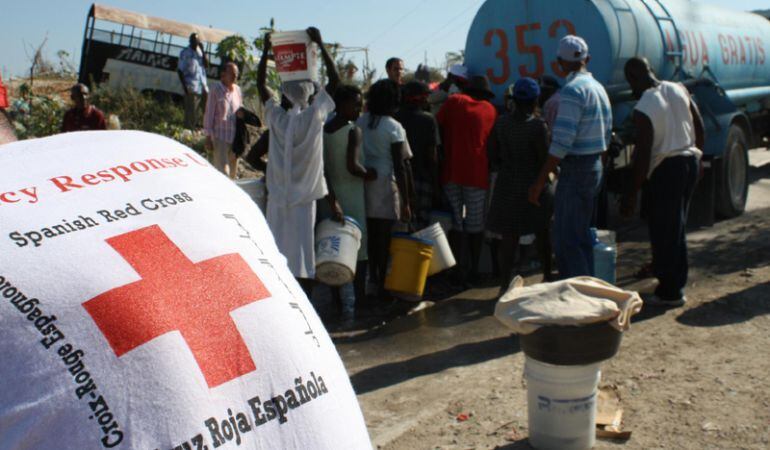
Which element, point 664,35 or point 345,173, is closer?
point 345,173

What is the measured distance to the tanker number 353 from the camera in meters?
7.49

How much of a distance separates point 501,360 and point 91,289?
4049 millimetres

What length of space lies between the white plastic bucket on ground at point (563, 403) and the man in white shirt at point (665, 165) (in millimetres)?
2347

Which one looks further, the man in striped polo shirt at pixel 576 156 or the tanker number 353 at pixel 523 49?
the tanker number 353 at pixel 523 49

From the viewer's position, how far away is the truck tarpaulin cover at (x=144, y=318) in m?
1.01

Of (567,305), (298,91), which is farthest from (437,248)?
(567,305)

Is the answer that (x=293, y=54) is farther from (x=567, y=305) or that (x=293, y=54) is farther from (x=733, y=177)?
(x=733, y=177)

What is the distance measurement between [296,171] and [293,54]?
80 centimetres

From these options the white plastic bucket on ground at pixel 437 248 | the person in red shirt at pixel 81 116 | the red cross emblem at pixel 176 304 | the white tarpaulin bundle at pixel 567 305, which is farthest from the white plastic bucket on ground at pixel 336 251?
the red cross emblem at pixel 176 304

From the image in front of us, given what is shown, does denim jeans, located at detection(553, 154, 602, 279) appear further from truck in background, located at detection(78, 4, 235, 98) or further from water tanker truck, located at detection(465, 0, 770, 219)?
truck in background, located at detection(78, 4, 235, 98)

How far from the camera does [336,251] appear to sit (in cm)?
564

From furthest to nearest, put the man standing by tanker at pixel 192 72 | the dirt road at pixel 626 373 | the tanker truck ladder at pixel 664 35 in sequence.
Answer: the man standing by tanker at pixel 192 72 < the tanker truck ladder at pixel 664 35 < the dirt road at pixel 626 373

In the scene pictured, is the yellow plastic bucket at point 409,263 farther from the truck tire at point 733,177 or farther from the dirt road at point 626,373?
the truck tire at point 733,177

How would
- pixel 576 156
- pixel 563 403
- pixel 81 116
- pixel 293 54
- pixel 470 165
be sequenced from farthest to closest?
pixel 81 116, pixel 470 165, pixel 293 54, pixel 576 156, pixel 563 403
